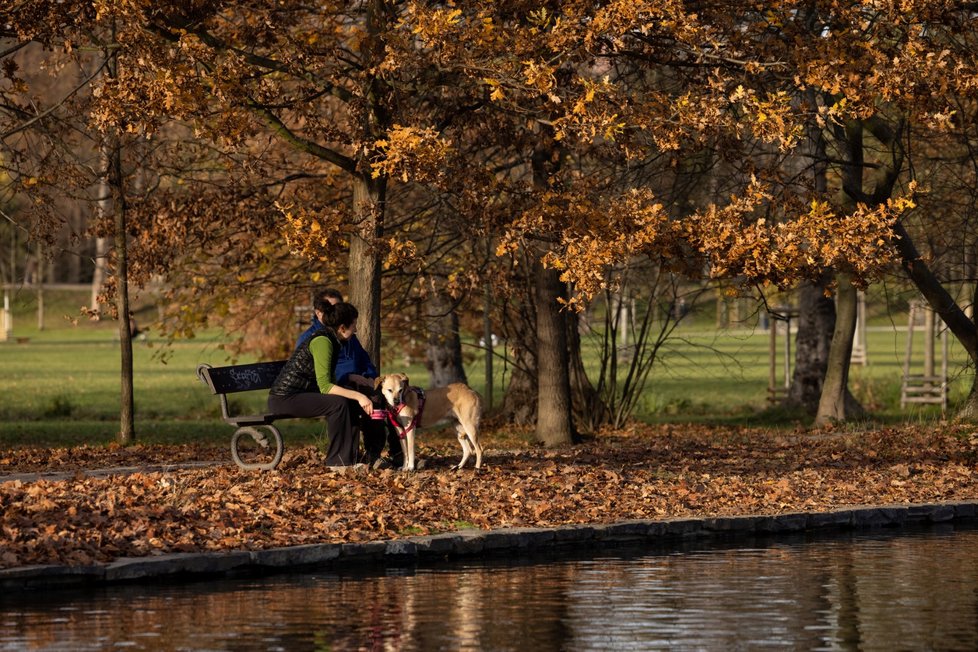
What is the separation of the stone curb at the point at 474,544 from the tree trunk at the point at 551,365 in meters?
7.33

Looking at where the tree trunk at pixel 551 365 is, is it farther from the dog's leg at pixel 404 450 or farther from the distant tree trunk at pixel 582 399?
the dog's leg at pixel 404 450

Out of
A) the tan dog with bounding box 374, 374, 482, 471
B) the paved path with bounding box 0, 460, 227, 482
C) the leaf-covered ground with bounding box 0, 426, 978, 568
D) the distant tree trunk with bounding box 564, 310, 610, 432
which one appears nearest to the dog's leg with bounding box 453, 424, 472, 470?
the tan dog with bounding box 374, 374, 482, 471

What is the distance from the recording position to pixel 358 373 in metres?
16.3

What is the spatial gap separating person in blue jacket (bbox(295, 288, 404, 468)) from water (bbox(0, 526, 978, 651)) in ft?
13.4

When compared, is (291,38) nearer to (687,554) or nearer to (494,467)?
(494,467)

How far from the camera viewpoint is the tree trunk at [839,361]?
25219mm

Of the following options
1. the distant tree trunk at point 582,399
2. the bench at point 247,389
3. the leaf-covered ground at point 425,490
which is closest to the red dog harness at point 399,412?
the leaf-covered ground at point 425,490

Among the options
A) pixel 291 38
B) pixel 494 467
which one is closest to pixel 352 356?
pixel 494 467

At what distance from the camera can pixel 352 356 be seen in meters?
16.3

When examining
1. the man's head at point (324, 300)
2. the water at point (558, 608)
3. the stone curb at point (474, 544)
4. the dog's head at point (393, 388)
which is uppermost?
the man's head at point (324, 300)

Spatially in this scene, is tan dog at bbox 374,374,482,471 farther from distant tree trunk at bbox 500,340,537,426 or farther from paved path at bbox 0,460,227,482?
distant tree trunk at bbox 500,340,537,426

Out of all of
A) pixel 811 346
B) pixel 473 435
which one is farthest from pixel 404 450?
pixel 811 346

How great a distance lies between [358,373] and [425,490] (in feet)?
6.11

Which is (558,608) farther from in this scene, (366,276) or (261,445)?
(366,276)
